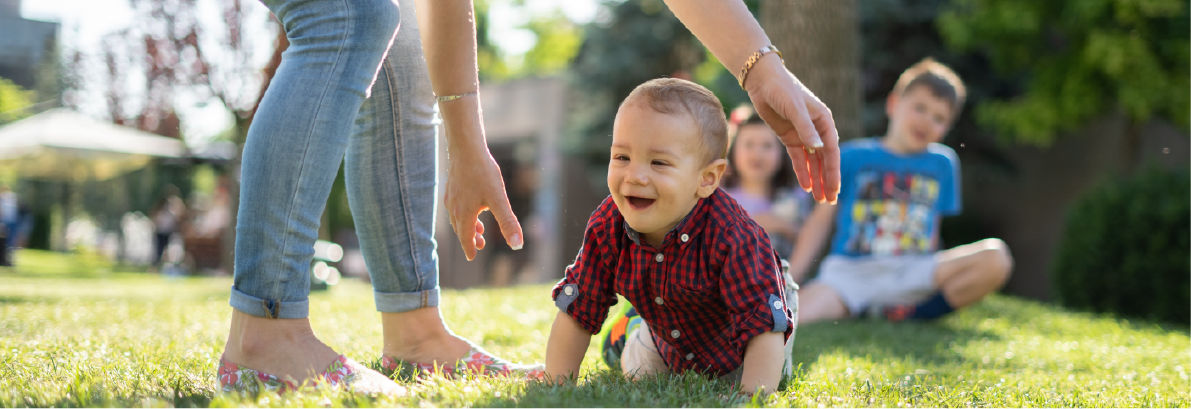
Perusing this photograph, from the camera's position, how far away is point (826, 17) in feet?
19.7

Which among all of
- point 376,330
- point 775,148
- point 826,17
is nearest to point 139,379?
point 376,330

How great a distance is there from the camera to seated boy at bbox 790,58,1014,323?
446 cm

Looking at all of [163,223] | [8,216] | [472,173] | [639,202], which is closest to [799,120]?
[639,202]

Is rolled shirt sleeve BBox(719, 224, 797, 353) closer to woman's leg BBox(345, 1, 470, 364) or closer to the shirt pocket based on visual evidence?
the shirt pocket

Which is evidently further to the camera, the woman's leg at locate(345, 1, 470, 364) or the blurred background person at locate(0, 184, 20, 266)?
the blurred background person at locate(0, 184, 20, 266)

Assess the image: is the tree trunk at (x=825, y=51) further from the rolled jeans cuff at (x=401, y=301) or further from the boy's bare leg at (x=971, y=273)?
the rolled jeans cuff at (x=401, y=301)

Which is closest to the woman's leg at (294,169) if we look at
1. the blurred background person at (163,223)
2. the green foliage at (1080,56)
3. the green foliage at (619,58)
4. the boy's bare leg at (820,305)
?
the boy's bare leg at (820,305)

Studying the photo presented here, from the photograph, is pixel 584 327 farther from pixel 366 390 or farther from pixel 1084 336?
pixel 1084 336

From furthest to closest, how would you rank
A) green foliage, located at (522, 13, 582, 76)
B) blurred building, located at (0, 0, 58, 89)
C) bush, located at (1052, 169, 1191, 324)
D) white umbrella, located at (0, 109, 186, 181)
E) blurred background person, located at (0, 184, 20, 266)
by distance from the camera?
1. green foliage, located at (522, 13, 582, 76)
2. blurred building, located at (0, 0, 58, 89)
3. blurred background person, located at (0, 184, 20, 266)
4. white umbrella, located at (0, 109, 186, 181)
5. bush, located at (1052, 169, 1191, 324)

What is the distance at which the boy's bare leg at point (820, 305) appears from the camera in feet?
14.4

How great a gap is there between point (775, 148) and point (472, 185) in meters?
3.55

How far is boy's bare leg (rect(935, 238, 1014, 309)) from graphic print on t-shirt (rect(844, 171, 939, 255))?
0.65 ft

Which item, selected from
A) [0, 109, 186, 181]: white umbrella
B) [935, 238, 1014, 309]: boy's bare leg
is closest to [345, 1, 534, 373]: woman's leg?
[935, 238, 1014, 309]: boy's bare leg

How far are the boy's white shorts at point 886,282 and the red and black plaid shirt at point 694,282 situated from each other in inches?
104
